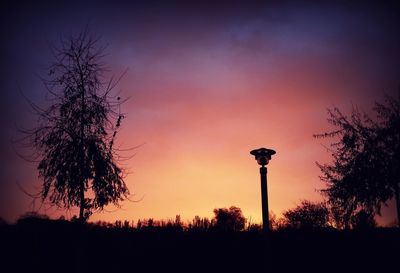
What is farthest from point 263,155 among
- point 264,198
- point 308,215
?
point 308,215

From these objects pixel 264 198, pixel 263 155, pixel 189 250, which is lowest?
pixel 189 250

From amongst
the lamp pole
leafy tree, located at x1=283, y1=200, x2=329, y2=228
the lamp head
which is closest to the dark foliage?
the lamp pole

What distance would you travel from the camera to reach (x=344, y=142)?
20.9 m

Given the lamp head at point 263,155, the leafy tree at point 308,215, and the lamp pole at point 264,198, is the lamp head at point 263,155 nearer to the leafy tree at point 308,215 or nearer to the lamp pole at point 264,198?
the lamp pole at point 264,198

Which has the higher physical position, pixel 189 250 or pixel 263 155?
pixel 263 155

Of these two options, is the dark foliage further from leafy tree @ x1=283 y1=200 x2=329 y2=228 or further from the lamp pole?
leafy tree @ x1=283 y1=200 x2=329 y2=228

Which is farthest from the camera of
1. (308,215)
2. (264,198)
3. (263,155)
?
(308,215)

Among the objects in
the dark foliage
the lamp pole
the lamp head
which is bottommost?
the dark foliage

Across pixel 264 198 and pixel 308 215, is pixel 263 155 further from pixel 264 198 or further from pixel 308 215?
pixel 308 215

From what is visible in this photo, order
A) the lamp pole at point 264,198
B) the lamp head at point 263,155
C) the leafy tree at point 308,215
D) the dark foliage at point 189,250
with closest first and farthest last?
the dark foliage at point 189,250 → the lamp pole at point 264,198 → the lamp head at point 263,155 → the leafy tree at point 308,215

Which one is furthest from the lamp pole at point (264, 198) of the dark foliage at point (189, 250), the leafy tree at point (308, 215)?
the leafy tree at point (308, 215)

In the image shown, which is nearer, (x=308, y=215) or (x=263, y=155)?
(x=263, y=155)

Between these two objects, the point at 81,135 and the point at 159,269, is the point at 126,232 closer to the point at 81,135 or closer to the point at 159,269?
the point at 159,269

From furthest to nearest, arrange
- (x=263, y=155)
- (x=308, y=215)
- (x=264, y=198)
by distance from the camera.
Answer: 1. (x=308, y=215)
2. (x=263, y=155)
3. (x=264, y=198)
